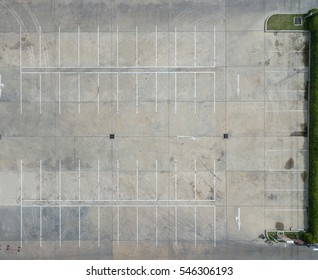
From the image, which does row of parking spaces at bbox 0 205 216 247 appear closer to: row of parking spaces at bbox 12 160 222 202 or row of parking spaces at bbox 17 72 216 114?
row of parking spaces at bbox 12 160 222 202

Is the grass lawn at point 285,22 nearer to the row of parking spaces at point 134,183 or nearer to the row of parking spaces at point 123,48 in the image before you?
the row of parking spaces at point 123,48

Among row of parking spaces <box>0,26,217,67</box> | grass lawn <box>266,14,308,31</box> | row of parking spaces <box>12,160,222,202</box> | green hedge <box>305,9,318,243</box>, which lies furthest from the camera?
row of parking spaces <box>12,160,222,202</box>

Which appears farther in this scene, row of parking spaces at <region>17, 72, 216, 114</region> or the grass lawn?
row of parking spaces at <region>17, 72, 216, 114</region>

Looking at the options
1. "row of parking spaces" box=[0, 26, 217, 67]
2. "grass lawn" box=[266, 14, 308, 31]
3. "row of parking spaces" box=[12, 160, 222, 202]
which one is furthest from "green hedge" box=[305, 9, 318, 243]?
"row of parking spaces" box=[0, 26, 217, 67]

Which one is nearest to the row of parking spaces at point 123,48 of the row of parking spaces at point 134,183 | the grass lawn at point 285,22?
the grass lawn at point 285,22

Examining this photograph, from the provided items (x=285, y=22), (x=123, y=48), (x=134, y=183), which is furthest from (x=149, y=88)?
(x=285, y=22)

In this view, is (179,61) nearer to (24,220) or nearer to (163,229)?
(163,229)

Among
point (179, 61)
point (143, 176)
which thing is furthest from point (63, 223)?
point (179, 61)
